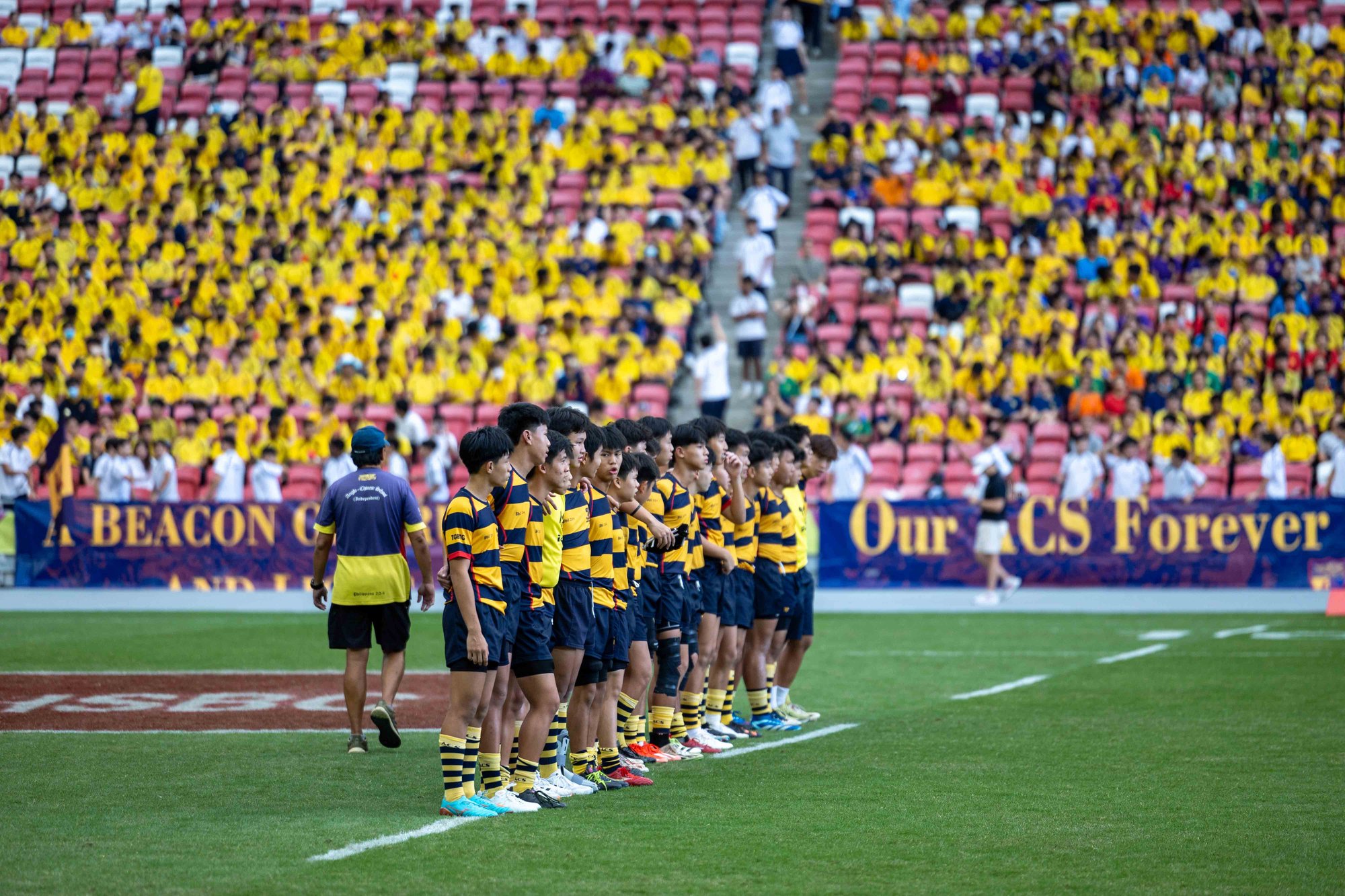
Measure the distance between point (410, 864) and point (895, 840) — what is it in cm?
209

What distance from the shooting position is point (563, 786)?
332 inches

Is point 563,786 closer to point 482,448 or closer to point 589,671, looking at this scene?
point 589,671

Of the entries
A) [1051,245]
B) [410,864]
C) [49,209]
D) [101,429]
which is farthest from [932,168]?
[410,864]

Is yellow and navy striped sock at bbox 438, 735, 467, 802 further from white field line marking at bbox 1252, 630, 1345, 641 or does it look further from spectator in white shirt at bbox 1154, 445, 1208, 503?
spectator in white shirt at bbox 1154, 445, 1208, 503

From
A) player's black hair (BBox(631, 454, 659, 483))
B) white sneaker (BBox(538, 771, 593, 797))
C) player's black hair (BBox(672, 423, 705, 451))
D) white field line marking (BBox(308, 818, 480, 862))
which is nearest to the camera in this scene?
white field line marking (BBox(308, 818, 480, 862))

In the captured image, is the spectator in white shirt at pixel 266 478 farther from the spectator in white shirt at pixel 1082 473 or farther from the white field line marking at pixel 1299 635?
the white field line marking at pixel 1299 635

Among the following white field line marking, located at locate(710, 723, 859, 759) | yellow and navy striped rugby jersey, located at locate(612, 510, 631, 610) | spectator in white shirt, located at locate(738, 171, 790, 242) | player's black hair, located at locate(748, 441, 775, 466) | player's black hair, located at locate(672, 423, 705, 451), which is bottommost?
white field line marking, located at locate(710, 723, 859, 759)

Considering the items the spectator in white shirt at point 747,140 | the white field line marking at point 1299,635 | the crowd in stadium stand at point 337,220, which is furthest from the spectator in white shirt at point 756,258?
the white field line marking at point 1299,635

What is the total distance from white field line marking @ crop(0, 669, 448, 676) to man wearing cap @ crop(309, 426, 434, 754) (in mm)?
3586

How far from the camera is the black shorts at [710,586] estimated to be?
10617mm

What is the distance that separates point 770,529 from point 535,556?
3572 millimetres

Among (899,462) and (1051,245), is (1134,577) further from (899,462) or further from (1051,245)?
(1051,245)

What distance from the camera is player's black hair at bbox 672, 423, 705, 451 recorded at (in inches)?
403

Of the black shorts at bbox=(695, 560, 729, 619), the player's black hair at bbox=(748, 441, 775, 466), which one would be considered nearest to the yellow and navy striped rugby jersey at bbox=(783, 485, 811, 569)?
the player's black hair at bbox=(748, 441, 775, 466)
